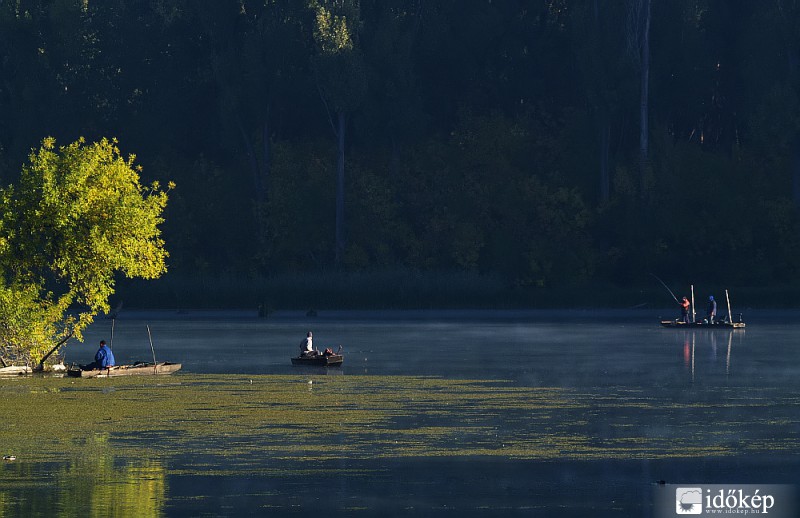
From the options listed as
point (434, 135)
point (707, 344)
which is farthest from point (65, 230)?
point (434, 135)

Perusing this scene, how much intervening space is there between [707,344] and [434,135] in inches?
1877

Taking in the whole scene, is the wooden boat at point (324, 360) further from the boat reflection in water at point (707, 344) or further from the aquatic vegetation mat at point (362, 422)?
the boat reflection in water at point (707, 344)

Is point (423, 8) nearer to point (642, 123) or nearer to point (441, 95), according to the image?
point (441, 95)

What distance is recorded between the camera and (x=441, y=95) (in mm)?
108312

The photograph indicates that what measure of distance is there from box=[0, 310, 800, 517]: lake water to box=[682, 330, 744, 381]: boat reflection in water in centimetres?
21

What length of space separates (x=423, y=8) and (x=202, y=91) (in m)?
16.3

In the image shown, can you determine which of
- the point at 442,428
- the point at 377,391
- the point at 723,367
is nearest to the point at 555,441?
the point at 442,428

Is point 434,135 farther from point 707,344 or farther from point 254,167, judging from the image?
point 707,344

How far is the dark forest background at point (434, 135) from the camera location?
96.7 metres

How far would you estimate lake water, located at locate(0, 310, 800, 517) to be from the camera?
21922 mm
